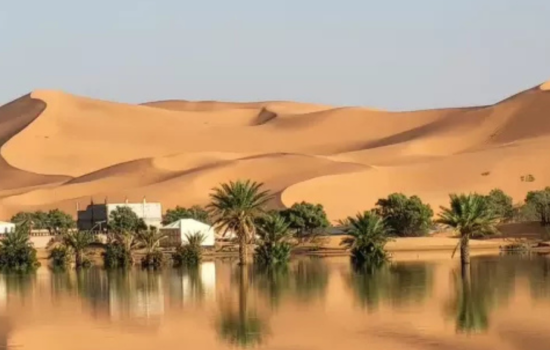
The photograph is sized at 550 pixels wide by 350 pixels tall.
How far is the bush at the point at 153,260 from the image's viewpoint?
4900cm

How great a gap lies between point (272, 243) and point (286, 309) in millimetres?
19589

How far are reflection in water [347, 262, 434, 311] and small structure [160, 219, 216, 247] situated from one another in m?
14.1

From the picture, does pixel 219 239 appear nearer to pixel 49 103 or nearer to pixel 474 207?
pixel 474 207

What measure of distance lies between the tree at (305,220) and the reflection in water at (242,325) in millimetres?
29125

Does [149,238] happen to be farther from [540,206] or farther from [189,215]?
[540,206]

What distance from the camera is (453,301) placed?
103ft

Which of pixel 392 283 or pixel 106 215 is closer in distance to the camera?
pixel 392 283

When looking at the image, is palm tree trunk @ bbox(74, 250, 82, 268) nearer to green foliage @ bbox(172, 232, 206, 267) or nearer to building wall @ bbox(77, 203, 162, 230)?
green foliage @ bbox(172, 232, 206, 267)

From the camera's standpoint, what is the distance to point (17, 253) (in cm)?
5234

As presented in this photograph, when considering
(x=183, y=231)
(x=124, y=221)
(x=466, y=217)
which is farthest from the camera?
(x=183, y=231)

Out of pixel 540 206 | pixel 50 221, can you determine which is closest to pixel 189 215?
pixel 50 221

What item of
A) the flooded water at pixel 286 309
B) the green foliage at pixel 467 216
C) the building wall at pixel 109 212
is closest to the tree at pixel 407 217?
the building wall at pixel 109 212

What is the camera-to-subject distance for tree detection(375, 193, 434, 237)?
215ft

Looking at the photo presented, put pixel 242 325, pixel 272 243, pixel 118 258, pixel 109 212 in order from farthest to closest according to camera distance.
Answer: pixel 109 212 < pixel 118 258 < pixel 272 243 < pixel 242 325
